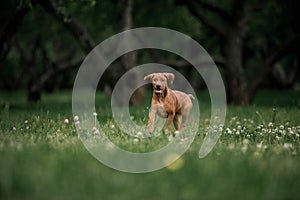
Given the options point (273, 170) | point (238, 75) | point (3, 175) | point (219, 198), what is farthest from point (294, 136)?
point (238, 75)

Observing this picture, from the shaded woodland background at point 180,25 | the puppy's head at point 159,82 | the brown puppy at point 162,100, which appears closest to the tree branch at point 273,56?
the shaded woodland background at point 180,25

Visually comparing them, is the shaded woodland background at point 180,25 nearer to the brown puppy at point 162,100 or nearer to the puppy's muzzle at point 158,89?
the brown puppy at point 162,100

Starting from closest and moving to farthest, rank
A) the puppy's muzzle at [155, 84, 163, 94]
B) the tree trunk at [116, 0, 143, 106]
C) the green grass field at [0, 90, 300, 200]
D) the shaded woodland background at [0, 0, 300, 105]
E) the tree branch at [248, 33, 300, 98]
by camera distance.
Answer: the green grass field at [0, 90, 300, 200] → the puppy's muzzle at [155, 84, 163, 94] → the shaded woodland background at [0, 0, 300, 105] → the tree branch at [248, 33, 300, 98] → the tree trunk at [116, 0, 143, 106]

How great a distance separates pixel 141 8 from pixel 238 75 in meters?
6.12

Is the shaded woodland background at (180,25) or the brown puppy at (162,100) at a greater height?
the shaded woodland background at (180,25)

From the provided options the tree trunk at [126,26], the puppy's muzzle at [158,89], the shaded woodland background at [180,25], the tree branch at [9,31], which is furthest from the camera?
the tree trunk at [126,26]

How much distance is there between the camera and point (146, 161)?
4.28 metres

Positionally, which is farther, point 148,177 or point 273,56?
point 273,56

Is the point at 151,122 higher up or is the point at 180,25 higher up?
the point at 180,25

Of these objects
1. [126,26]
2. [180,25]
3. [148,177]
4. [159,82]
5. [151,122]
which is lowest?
[148,177]

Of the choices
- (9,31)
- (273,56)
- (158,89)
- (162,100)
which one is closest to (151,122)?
(162,100)

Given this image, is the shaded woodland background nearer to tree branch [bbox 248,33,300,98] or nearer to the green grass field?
tree branch [bbox 248,33,300,98]

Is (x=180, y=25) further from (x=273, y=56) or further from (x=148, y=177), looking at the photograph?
(x=148, y=177)

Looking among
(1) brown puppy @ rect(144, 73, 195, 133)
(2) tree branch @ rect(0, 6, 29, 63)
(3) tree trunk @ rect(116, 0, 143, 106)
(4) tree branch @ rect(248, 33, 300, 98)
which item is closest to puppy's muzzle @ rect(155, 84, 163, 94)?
(1) brown puppy @ rect(144, 73, 195, 133)
